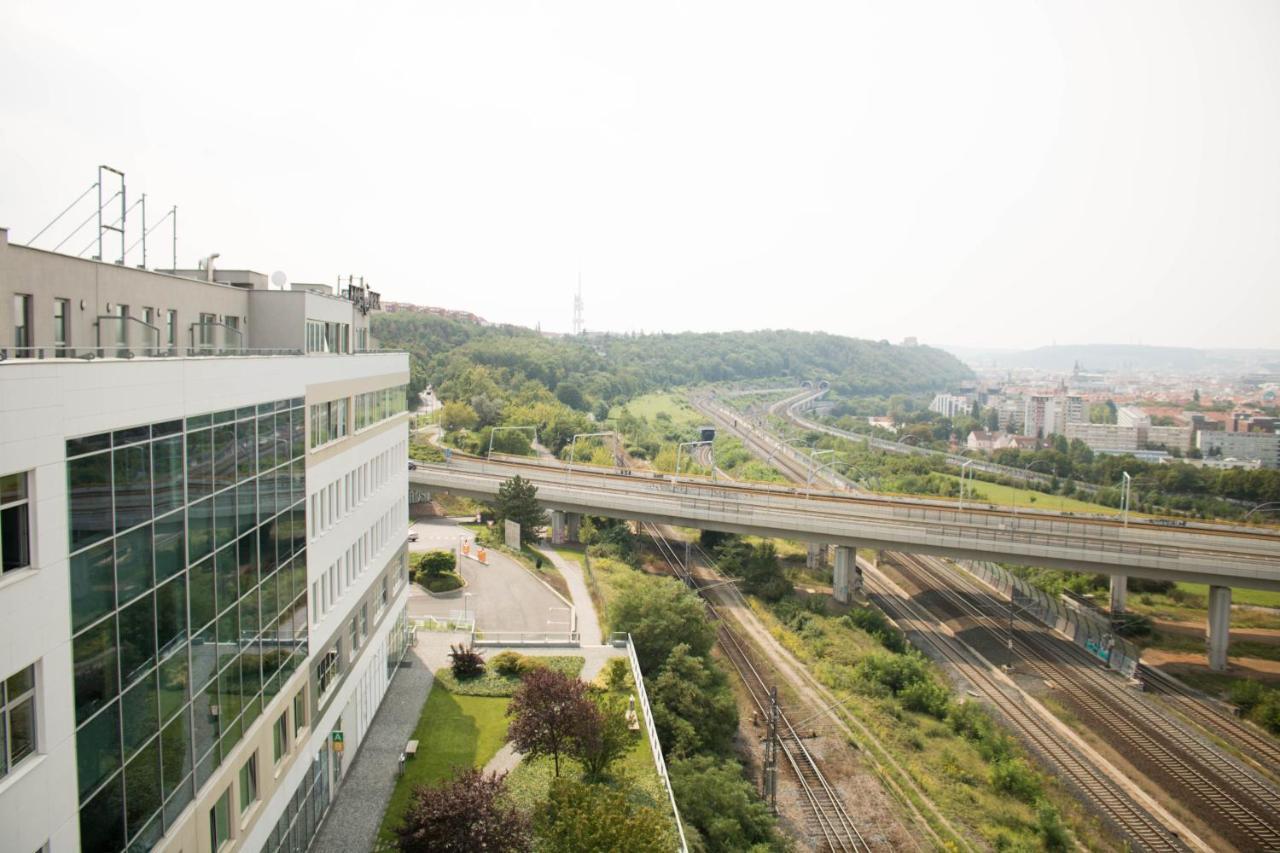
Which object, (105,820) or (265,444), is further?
(265,444)

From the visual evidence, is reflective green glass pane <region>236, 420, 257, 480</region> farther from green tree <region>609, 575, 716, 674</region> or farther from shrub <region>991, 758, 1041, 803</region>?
shrub <region>991, 758, 1041, 803</region>

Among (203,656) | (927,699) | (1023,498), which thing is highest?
(203,656)

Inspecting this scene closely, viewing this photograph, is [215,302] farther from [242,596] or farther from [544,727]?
[544,727]

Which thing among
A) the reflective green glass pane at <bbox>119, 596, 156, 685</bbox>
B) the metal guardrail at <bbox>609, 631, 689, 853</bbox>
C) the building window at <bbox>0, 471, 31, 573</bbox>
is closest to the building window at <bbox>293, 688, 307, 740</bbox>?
the reflective green glass pane at <bbox>119, 596, 156, 685</bbox>

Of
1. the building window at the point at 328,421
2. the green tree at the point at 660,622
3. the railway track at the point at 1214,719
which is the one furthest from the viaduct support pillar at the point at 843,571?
→ the building window at the point at 328,421

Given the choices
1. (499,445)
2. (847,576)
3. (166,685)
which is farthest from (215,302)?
(499,445)

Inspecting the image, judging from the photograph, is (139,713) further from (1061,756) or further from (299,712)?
(1061,756)

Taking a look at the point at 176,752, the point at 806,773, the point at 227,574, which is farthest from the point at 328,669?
the point at 806,773
